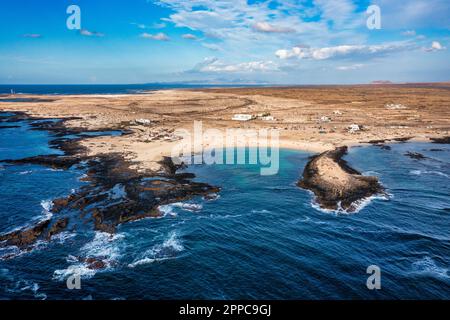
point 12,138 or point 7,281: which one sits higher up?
point 12,138

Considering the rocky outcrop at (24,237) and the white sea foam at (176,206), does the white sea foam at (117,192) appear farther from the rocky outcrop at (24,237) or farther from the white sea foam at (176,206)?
the rocky outcrop at (24,237)

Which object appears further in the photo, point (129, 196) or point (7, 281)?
point (129, 196)

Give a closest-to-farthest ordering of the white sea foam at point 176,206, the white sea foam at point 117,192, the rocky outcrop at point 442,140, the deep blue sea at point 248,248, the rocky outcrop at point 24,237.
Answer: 1. the deep blue sea at point 248,248
2. the rocky outcrop at point 24,237
3. the white sea foam at point 176,206
4. the white sea foam at point 117,192
5. the rocky outcrop at point 442,140

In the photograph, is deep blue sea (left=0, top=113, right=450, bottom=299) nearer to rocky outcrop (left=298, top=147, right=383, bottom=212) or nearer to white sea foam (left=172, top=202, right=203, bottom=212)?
white sea foam (left=172, top=202, right=203, bottom=212)

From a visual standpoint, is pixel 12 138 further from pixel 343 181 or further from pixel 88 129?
pixel 343 181

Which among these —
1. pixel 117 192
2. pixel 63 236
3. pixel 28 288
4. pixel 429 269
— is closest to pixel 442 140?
pixel 429 269

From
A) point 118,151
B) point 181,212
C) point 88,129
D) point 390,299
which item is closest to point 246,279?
point 390,299

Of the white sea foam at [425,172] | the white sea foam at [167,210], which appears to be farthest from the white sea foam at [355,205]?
Result: the white sea foam at [167,210]
